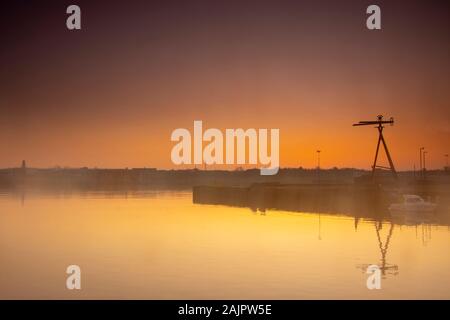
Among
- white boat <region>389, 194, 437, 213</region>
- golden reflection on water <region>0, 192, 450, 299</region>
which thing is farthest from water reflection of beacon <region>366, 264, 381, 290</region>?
white boat <region>389, 194, 437, 213</region>

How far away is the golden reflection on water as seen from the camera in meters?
26.9

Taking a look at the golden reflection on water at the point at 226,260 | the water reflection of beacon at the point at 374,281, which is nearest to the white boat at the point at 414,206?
the golden reflection on water at the point at 226,260

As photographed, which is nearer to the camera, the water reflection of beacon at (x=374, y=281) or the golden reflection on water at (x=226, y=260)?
the water reflection of beacon at (x=374, y=281)

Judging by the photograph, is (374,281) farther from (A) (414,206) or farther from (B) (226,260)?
(A) (414,206)

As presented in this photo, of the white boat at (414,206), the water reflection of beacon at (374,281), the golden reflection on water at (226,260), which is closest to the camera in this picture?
the water reflection of beacon at (374,281)

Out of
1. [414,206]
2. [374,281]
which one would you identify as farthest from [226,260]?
[414,206]

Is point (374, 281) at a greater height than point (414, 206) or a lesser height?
lesser

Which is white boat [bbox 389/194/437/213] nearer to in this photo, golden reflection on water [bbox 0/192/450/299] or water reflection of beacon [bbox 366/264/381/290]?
golden reflection on water [bbox 0/192/450/299]

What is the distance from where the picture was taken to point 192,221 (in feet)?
224

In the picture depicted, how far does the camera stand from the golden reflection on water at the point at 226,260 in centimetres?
2691

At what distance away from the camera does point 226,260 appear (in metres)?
36.3

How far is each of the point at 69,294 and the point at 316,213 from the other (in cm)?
5490

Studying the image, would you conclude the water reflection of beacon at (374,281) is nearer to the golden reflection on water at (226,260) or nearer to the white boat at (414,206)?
the golden reflection on water at (226,260)
